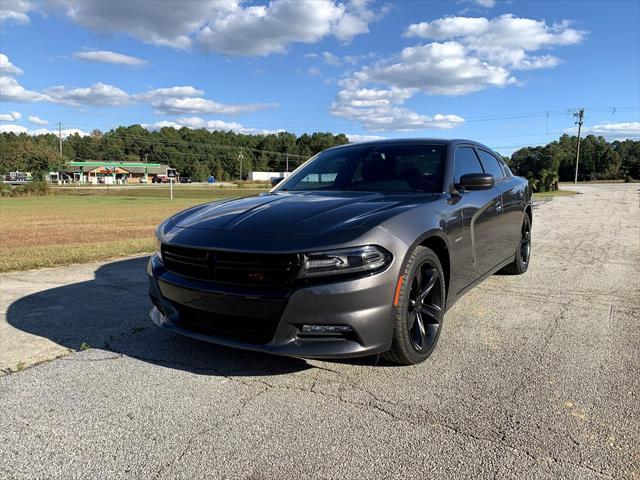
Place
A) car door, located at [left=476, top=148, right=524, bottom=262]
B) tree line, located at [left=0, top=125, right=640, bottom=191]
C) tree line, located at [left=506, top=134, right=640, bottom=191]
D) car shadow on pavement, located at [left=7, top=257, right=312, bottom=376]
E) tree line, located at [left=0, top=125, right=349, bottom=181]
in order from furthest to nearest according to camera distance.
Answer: tree line, located at [left=0, top=125, right=349, bottom=181], tree line, located at [left=0, top=125, right=640, bottom=191], tree line, located at [left=506, top=134, right=640, bottom=191], car door, located at [left=476, top=148, right=524, bottom=262], car shadow on pavement, located at [left=7, top=257, right=312, bottom=376]

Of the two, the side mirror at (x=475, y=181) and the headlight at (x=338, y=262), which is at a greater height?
the side mirror at (x=475, y=181)

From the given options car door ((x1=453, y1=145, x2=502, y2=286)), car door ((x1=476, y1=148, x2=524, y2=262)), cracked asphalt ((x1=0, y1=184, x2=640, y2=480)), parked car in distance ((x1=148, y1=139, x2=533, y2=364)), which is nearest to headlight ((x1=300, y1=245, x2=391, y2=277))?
parked car in distance ((x1=148, y1=139, x2=533, y2=364))

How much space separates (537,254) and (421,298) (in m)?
5.24

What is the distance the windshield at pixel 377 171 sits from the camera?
3.91 metres

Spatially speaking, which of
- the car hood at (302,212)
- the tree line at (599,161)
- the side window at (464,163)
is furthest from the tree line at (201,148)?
the car hood at (302,212)

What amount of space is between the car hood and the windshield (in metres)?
0.25

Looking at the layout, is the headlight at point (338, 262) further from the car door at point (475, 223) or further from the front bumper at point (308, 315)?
the car door at point (475, 223)

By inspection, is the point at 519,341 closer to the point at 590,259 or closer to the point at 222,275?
the point at 222,275

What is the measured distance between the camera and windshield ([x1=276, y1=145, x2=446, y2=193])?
3.91 meters

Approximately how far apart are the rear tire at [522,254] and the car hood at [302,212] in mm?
2812

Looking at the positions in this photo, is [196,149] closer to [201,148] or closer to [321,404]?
[201,148]

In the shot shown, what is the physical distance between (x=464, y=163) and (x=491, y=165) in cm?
112

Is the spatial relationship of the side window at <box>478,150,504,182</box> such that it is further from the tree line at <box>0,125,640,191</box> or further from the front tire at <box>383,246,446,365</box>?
the tree line at <box>0,125,640,191</box>

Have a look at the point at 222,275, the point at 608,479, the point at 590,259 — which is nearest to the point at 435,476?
the point at 608,479
